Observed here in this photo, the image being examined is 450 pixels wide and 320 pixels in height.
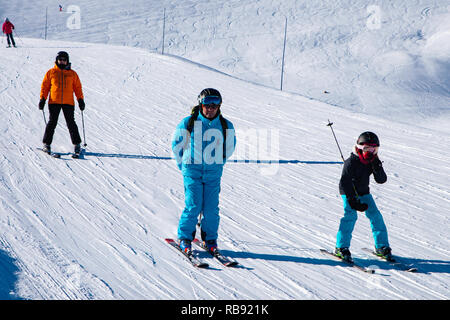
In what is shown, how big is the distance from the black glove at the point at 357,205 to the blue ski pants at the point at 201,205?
133 centimetres

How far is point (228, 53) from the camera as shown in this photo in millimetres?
34781

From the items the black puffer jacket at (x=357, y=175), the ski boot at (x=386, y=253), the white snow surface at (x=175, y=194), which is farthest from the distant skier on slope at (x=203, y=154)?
the ski boot at (x=386, y=253)

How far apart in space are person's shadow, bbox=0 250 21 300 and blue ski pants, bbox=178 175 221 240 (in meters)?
1.59

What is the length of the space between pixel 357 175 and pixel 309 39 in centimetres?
3249

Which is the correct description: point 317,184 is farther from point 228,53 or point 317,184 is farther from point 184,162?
point 228,53

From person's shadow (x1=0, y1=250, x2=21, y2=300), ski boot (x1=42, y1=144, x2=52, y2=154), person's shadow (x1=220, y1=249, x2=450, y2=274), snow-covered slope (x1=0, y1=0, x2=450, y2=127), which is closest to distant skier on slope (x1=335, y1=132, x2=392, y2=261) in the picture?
person's shadow (x1=220, y1=249, x2=450, y2=274)

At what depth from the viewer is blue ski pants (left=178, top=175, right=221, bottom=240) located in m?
4.68

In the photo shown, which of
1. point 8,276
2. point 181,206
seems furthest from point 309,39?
point 8,276

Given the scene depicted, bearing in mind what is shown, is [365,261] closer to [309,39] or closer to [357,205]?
[357,205]

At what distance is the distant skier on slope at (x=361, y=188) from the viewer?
15.4ft

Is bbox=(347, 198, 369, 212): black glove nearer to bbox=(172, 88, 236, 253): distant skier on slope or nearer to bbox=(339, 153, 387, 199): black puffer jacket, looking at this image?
bbox=(339, 153, 387, 199): black puffer jacket

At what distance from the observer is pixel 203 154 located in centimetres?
464

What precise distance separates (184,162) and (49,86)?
4.20m
